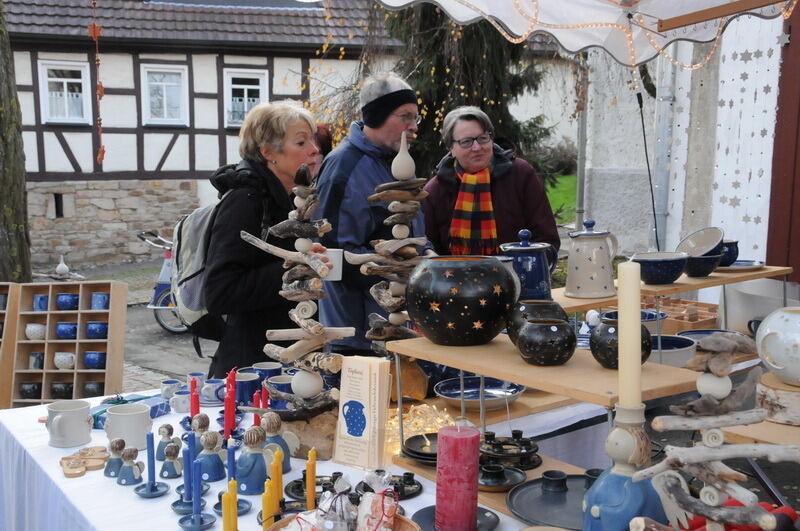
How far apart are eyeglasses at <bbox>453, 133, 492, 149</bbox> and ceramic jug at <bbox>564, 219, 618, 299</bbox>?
889 millimetres

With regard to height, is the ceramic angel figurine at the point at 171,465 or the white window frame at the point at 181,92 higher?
the white window frame at the point at 181,92

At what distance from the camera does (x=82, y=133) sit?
1173 centimetres

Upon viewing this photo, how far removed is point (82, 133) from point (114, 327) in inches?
391

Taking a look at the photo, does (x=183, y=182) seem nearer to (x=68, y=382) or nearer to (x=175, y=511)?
(x=68, y=382)

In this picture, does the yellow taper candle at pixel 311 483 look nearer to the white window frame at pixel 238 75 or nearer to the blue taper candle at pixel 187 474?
the blue taper candle at pixel 187 474

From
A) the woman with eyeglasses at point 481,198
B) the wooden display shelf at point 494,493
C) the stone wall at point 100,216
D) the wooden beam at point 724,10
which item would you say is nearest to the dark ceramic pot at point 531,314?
the wooden display shelf at point 494,493

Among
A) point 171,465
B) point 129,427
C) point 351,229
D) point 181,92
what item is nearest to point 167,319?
point 181,92

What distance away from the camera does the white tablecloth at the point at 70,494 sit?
148 cm

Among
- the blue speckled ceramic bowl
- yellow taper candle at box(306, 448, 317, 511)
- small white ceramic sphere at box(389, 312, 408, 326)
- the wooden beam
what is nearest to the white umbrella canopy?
the wooden beam

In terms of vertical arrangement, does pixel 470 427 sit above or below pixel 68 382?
above

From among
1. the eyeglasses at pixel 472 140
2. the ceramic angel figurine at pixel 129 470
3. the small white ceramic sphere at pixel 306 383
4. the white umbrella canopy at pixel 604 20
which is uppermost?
the white umbrella canopy at pixel 604 20

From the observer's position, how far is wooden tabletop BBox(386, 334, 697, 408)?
123cm

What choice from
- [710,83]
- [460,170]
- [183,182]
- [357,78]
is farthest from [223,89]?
[460,170]

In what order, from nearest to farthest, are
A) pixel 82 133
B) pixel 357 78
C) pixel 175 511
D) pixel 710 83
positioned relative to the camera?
pixel 175 511
pixel 710 83
pixel 357 78
pixel 82 133
